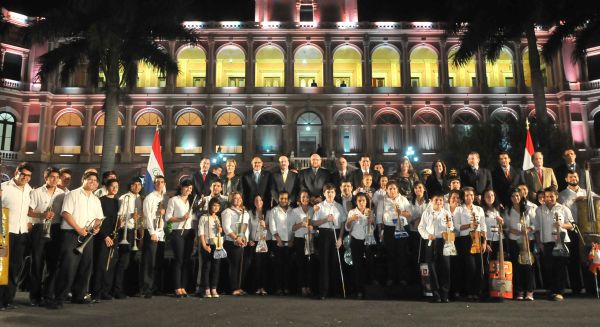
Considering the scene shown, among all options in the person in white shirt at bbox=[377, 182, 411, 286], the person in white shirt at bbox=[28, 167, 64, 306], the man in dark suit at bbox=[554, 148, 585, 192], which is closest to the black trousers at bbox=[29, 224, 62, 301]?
the person in white shirt at bbox=[28, 167, 64, 306]

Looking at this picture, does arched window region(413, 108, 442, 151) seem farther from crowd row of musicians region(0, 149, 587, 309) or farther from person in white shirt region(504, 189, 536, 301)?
person in white shirt region(504, 189, 536, 301)

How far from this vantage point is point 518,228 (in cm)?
883

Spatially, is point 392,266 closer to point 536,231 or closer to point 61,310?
point 536,231

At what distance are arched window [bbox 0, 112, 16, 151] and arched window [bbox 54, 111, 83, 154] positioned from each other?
2.63 m

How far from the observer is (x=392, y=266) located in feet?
28.7

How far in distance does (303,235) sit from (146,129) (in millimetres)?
28203

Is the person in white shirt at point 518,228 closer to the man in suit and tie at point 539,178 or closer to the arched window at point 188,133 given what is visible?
the man in suit and tie at point 539,178

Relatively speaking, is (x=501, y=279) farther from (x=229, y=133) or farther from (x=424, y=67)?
(x=424, y=67)

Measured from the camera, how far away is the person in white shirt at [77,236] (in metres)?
7.24

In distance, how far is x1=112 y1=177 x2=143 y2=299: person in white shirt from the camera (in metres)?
8.56

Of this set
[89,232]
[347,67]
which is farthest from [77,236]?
[347,67]

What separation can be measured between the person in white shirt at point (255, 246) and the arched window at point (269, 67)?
28373 mm

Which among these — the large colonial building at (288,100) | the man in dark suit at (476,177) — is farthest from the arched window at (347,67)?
the man in dark suit at (476,177)

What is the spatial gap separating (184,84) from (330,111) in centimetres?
1159
